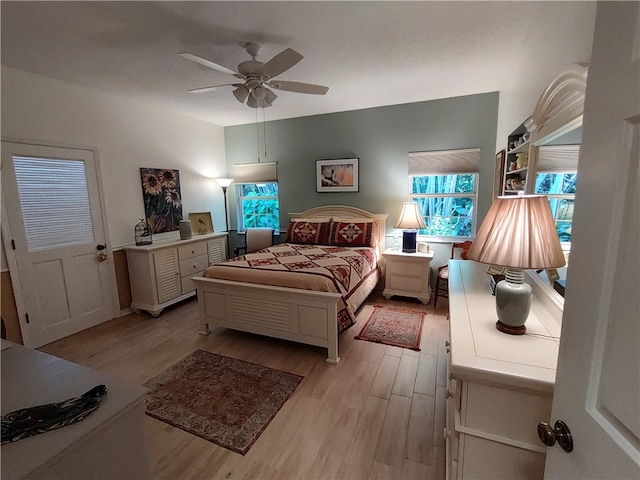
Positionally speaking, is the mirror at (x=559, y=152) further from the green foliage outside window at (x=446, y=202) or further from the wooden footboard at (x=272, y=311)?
the green foliage outside window at (x=446, y=202)

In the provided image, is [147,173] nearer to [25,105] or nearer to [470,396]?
[25,105]

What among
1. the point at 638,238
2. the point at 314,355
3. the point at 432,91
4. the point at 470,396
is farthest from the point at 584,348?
the point at 432,91

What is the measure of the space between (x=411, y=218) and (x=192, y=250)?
9.66ft

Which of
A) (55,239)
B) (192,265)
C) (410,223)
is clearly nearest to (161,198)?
(192,265)

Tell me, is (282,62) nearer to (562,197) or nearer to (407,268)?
(562,197)

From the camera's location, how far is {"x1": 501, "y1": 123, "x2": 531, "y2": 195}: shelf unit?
6.33 ft

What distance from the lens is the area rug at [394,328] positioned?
2.77m

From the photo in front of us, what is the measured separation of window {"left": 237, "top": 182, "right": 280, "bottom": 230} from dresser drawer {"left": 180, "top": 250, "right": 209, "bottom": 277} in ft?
3.78

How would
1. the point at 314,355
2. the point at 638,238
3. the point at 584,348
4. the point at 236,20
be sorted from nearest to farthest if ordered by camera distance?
the point at 638,238 → the point at 584,348 → the point at 236,20 → the point at 314,355

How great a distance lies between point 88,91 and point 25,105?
23.7 inches

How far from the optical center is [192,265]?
395 cm

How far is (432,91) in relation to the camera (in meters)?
3.35

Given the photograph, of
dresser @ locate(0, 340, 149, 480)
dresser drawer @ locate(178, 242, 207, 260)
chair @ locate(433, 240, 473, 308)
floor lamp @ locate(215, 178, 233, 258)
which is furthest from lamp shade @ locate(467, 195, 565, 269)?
floor lamp @ locate(215, 178, 233, 258)

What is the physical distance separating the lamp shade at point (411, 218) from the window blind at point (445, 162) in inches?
20.6
